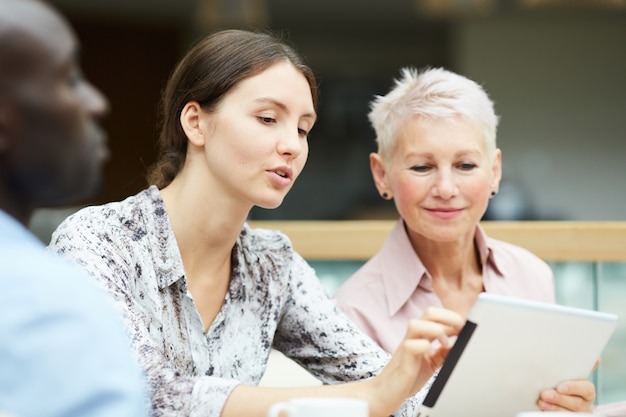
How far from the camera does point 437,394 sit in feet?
3.78

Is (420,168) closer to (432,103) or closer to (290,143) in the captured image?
(432,103)

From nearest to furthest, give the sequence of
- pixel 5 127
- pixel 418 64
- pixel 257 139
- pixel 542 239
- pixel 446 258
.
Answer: pixel 5 127 → pixel 257 139 → pixel 446 258 → pixel 542 239 → pixel 418 64

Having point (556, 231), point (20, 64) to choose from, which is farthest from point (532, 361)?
point (556, 231)

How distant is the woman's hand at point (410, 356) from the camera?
1.15 metres

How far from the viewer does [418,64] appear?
7375mm

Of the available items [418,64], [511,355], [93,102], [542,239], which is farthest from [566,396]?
[418,64]

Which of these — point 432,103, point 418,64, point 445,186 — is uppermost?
point 418,64

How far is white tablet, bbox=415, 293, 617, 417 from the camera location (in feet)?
3.56

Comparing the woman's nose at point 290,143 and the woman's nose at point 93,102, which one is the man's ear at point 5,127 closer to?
the woman's nose at point 93,102

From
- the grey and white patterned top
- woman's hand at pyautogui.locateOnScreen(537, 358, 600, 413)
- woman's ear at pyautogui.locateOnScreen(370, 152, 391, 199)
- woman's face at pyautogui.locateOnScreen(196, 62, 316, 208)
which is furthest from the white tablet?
woman's ear at pyautogui.locateOnScreen(370, 152, 391, 199)

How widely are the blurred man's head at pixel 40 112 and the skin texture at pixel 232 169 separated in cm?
62

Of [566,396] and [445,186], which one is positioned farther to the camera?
[445,186]

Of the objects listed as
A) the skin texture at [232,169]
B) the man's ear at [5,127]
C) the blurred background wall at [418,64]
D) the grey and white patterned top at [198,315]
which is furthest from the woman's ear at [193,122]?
the blurred background wall at [418,64]

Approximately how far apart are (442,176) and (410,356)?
2.22 feet
